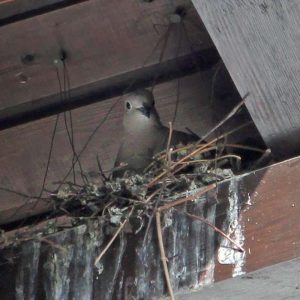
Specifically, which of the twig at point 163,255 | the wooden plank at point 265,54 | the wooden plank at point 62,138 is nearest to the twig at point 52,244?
the twig at point 163,255

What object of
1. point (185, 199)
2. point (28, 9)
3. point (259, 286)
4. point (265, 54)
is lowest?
point (259, 286)

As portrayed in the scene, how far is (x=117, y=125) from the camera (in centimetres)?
427

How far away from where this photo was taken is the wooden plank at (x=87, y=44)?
3.92 metres

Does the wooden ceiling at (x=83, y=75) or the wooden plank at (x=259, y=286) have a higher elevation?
the wooden ceiling at (x=83, y=75)

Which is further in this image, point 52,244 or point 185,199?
point 52,244

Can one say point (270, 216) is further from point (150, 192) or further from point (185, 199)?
point (150, 192)

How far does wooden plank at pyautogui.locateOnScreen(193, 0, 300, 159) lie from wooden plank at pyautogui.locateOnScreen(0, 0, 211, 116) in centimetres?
74

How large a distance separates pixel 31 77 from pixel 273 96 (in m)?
1.12

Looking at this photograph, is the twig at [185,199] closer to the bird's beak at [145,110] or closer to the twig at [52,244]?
the twig at [52,244]

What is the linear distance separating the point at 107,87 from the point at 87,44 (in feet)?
0.63

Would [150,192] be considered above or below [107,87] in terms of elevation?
below

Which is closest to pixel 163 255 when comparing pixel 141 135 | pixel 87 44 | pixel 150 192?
pixel 150 192

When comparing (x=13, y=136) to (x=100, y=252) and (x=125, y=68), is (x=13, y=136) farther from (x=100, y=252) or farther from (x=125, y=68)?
(x=100, y=252)

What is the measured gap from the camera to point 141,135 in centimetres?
450
